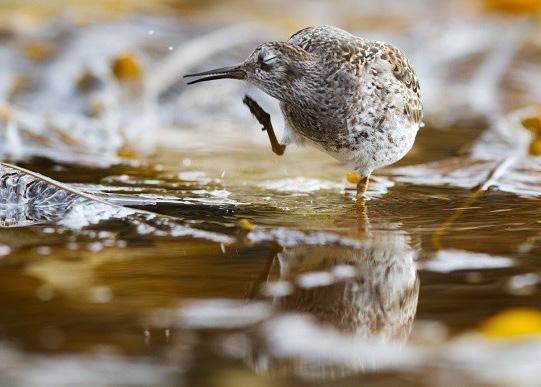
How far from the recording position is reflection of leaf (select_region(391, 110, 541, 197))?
6.20 meters

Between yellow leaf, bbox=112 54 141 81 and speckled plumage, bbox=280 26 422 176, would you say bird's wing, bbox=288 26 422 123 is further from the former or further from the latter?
yellow leaf, bbox=112 54 141 81

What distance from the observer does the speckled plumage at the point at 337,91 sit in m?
5.67

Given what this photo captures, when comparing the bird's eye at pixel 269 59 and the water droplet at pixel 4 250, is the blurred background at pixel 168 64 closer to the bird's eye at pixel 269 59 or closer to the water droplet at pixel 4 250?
the bird's eye at pixel 269 59

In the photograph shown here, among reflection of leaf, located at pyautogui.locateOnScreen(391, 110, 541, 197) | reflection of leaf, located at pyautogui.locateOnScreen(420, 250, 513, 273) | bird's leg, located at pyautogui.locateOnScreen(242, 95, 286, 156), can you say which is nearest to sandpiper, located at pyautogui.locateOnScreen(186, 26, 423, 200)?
bird's leg, located at pyautogui.locateOnScreen(242, 95, 286, 156)

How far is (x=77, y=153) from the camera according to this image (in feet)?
23.3

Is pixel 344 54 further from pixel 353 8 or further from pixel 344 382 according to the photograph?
pixel 353 8

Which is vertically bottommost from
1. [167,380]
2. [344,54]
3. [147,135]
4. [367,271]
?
[167,380]

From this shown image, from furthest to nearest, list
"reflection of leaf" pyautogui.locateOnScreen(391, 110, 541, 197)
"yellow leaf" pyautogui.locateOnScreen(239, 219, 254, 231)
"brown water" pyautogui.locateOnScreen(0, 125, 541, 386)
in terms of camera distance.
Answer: "reflection of leaf" pyautogui.locateOnScreen(391, 110, 541, 197), "yellow leaf" pyautogui.locateOnScreen(239, 219, 254, 231), "brown water" pyautogui.locateOnScreen(0, 125, 541, 386)

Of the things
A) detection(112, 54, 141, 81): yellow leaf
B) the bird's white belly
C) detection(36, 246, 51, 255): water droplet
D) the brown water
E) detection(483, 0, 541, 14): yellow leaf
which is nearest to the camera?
the brown water

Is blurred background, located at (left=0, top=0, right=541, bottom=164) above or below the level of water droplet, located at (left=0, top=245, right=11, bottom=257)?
above

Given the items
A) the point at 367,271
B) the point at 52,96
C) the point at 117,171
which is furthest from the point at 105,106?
the point at 367,271

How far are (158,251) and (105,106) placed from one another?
454 centimetres

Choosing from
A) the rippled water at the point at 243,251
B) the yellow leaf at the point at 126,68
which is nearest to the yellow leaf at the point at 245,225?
the rippled water at the point at 243,251

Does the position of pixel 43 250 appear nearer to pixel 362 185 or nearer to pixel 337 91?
pixel 337 91
